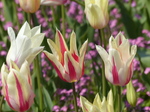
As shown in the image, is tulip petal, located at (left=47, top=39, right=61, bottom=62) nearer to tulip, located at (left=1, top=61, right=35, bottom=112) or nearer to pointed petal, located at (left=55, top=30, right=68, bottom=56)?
pointed petal, located at (left=55, top=30, right=68, bottom=56)

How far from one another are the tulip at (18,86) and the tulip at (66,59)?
0.19 m

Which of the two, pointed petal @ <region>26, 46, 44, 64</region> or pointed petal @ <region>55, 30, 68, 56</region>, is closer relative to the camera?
pointed petal @ <region>26, 46, 44, 64</region>

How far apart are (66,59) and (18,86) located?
24 cm

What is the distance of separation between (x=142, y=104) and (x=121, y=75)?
3.74 ft

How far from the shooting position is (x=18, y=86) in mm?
1408

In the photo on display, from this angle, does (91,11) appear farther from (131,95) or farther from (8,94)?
(8,94)

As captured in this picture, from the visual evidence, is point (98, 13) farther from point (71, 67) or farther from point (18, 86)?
Answer: point (18, 86)

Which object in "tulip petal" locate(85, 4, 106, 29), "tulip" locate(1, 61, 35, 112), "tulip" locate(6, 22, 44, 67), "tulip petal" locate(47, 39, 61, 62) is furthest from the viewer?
"tulip petal" locate(85, 4, 106, 29)

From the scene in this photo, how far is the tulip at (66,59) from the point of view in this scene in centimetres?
158

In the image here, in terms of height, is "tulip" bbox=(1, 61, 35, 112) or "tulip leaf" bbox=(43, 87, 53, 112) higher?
"tulip" bbox=(1, 61, 35, 112)

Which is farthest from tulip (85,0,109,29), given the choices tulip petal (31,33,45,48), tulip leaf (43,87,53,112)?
tulip leaf (43,87,53,112)

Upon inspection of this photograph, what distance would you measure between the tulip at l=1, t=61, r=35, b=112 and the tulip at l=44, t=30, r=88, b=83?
187 millimetres

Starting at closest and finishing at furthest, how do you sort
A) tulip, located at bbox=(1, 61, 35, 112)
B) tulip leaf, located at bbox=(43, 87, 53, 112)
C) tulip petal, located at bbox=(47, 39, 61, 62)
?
tulip, located at bbox=(1, 61, 35, 112) < tulip petal, located at bbox=(47, 39, 61, 62) < tulip leaf, located at bbox=(43, 87, 53, 112)

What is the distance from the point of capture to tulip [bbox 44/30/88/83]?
1584 millimetres
